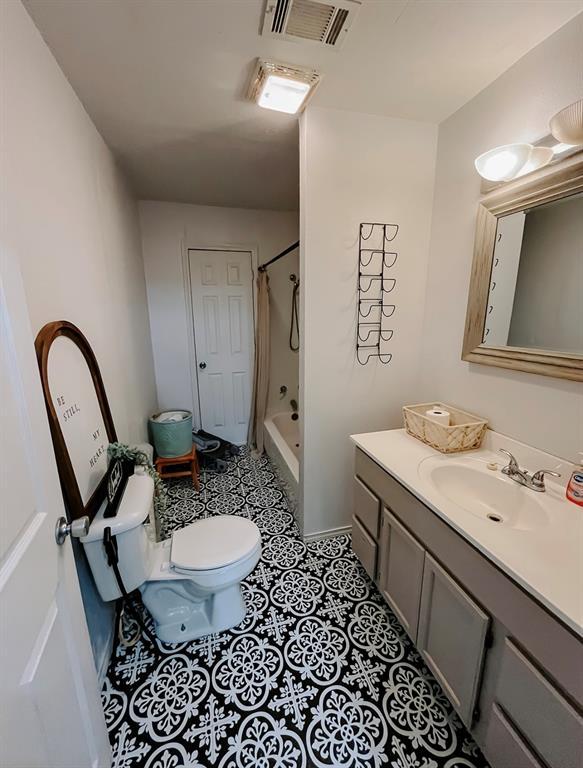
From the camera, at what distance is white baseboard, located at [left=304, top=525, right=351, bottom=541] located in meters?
2.08

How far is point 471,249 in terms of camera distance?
1.58 m

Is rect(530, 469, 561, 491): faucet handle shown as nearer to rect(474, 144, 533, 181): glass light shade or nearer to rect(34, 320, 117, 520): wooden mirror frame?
rect(474, 144, 533, 181): glass light shade

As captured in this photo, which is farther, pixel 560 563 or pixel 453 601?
pixel 453 601

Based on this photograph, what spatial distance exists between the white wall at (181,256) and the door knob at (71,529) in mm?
2468

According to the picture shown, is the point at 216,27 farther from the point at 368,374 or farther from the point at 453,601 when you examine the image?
the point at 453,601

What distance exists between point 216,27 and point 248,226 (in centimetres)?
203

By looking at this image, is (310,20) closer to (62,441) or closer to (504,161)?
(504,161)

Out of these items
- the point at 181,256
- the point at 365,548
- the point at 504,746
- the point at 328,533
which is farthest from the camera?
the point at 181,256

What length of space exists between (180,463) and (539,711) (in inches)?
94.4

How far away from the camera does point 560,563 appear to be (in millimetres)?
864

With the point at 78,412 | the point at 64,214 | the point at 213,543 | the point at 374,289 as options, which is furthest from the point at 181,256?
the point at 213,543

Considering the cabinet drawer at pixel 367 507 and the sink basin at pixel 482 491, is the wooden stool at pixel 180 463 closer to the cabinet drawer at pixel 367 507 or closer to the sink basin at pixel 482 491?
the cabinet drawer at pixel 367 507

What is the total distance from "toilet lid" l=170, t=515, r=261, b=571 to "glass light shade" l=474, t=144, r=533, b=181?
73.2 inches

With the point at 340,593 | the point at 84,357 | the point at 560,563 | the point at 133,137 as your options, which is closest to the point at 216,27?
the point at 133,137
